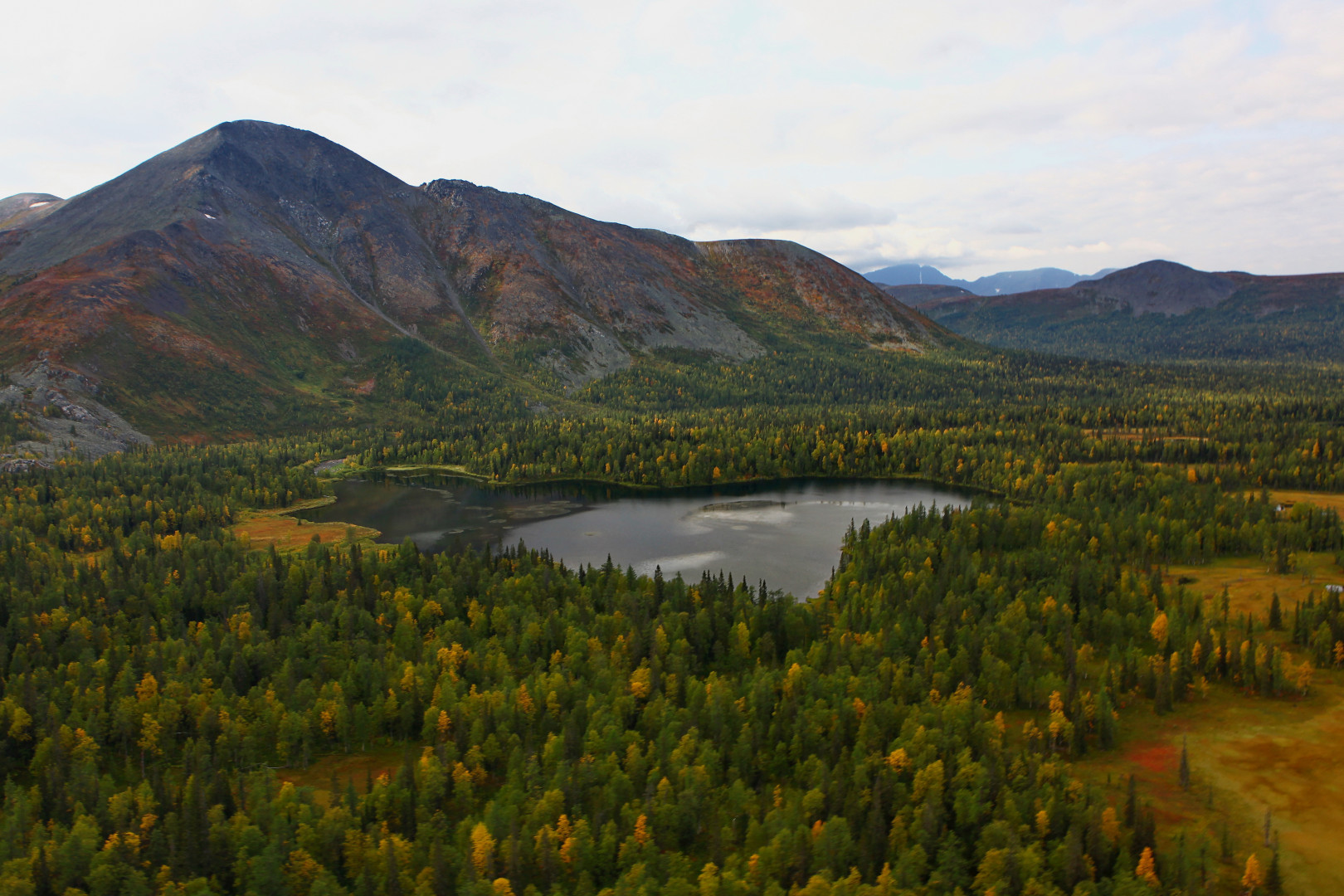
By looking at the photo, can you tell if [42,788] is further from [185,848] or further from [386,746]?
[386,746]

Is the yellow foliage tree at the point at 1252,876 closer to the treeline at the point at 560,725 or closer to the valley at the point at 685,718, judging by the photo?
the valley at the point at 685,718

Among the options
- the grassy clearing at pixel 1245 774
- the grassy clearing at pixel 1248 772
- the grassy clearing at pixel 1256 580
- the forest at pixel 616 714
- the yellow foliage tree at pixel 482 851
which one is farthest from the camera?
the grassy clearing at pixel 1256 580

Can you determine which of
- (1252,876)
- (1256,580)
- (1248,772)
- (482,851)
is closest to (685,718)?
(482,851)

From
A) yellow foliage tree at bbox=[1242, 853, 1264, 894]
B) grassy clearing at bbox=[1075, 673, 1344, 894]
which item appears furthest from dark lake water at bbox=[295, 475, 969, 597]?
yellow foliage tree at bbox=[1242, 853, 1264, 894]

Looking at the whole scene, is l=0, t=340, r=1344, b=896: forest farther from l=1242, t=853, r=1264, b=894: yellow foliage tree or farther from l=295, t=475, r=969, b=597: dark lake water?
l=295, t=475, r=969, b=597: dark lake water

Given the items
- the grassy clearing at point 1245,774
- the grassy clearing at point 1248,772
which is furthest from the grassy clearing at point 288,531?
the grassy clearing at point 1245,774

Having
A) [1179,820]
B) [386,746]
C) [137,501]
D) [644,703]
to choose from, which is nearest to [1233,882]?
[1179,820]
